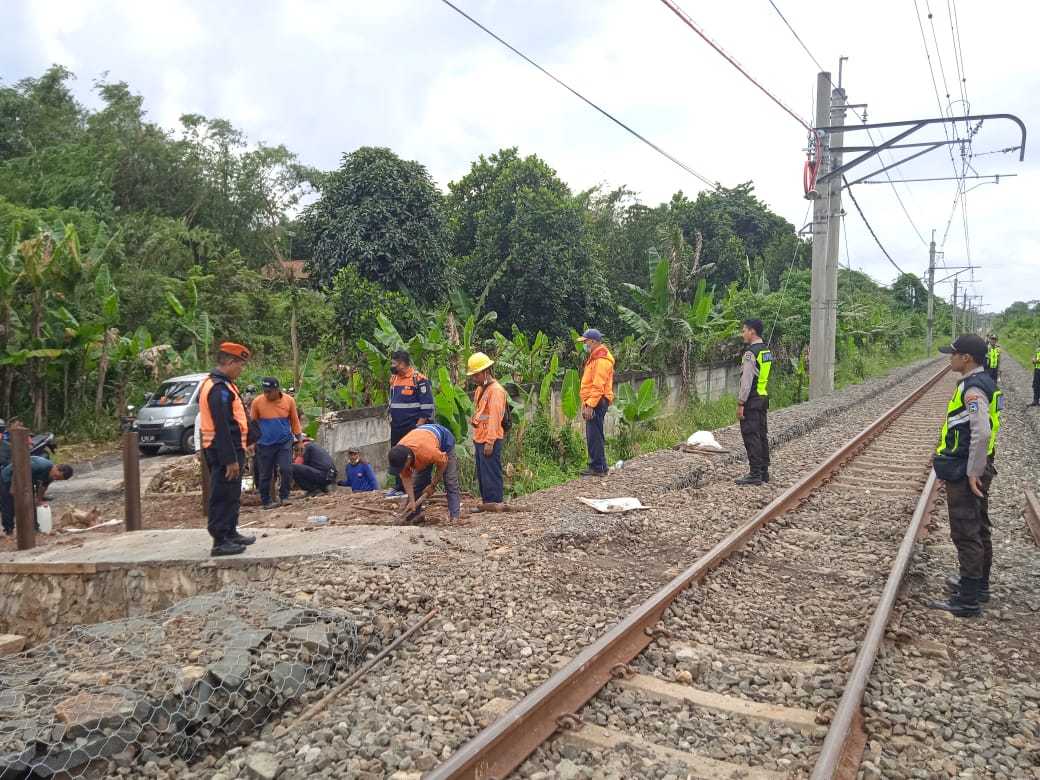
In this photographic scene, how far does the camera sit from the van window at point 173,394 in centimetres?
1683

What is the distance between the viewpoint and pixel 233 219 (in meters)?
34.3

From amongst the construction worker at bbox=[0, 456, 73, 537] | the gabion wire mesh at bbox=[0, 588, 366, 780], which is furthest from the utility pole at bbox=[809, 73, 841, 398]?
the gabion wire mesh at bbox=[0, 588, 366, 780]

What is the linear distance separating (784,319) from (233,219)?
75.3 feet

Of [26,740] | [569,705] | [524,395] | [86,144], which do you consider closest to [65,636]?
[26,740]

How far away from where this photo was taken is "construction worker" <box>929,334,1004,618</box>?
17.9ft

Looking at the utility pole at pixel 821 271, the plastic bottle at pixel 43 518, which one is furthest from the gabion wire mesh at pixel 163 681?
the utility pole at pixel 821 271

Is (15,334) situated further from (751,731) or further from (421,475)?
(751,731)

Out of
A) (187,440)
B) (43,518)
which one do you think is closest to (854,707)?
(43,518)

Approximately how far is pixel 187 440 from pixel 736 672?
1456cm

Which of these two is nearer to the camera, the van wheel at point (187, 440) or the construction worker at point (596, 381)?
the construction worker at point (596, 381)

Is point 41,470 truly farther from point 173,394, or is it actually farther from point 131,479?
point 173,394

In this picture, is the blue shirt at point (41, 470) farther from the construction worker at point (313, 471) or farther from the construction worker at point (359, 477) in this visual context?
the construction worker at point (359, 477)

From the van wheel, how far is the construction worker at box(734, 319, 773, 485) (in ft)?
37.6

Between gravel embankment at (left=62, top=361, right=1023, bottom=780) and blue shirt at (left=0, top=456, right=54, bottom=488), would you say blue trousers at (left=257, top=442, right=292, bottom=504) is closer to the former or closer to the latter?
blue shirt at (left=0, top=456, right=54, bottom=488)
